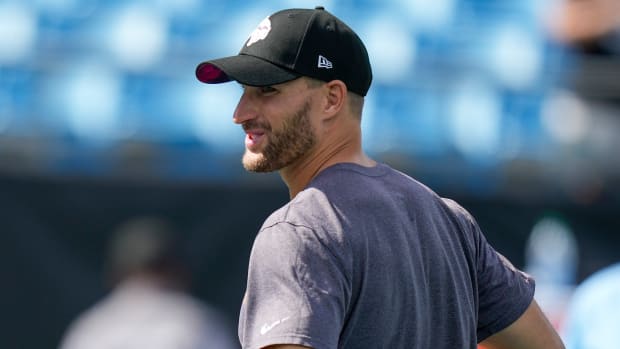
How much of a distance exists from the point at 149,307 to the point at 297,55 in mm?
3300

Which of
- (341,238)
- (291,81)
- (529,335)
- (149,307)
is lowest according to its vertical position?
(149,307)

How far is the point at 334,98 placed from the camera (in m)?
2.90

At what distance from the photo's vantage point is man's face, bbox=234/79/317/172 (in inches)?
112

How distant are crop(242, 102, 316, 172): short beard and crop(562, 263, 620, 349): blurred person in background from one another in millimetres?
1171

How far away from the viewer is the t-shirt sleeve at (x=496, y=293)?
3.03 m

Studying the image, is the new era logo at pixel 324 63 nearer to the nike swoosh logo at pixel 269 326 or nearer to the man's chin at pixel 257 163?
the man's chin at pixel 257 163

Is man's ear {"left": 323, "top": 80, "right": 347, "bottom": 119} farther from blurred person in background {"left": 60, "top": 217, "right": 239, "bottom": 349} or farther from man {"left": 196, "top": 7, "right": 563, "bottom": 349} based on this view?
blurred person in background {"left": 60, "top": 217, "right": 239, "bottom": 349}

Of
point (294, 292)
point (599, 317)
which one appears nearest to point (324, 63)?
point (294, 292)

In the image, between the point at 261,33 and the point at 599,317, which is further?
the point at 599,317

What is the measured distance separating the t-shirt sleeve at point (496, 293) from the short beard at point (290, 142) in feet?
1.47

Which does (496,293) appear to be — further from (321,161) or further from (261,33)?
(261,33)

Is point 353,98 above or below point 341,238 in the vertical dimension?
above

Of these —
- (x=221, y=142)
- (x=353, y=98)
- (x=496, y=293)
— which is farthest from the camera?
(x=221, y=142)

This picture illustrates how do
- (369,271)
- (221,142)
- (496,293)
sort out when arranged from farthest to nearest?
(221,142), (496,293), (369,271)
